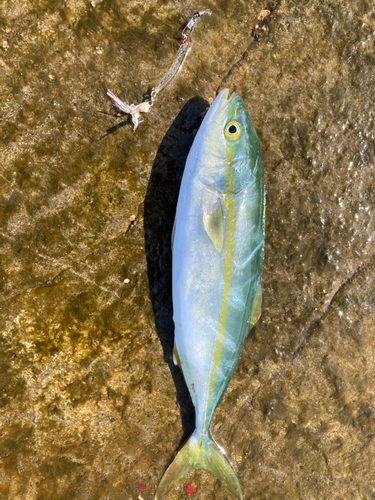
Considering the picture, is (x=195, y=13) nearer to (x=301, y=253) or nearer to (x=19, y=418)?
(x=301, y=253)

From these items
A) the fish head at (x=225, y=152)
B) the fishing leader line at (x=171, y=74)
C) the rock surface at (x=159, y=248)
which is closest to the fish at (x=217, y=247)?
the fish head at (x=225, y=152)

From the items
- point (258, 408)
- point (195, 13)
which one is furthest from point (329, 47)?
point (258, 408)

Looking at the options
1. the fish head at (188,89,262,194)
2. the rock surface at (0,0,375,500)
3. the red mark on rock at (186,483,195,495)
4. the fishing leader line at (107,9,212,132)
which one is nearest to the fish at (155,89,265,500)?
the fish head at (188,89,262,194)

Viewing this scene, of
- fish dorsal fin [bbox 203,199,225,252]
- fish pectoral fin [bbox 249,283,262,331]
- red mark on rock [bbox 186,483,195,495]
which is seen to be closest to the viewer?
fish dorsal fin [bbox 203,199,225,252]

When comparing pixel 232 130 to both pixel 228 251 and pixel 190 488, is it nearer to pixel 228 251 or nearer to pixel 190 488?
pixel 228 251

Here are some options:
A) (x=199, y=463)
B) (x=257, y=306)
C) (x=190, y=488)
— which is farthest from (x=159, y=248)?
(x=190, y=488)

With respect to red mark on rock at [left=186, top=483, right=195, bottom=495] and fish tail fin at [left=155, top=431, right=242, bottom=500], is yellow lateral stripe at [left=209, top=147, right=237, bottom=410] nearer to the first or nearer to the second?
fish tail fin at [left=155, top=431, right=242, bottom=500]

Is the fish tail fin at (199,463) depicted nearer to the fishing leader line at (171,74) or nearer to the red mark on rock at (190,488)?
the red mark on rock at (190,488)
